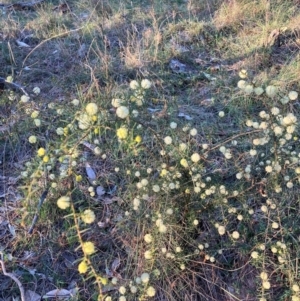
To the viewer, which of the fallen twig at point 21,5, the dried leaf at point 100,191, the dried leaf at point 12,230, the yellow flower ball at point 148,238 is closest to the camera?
the yellow flower ball at point 148,238

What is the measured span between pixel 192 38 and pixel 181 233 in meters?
2.50

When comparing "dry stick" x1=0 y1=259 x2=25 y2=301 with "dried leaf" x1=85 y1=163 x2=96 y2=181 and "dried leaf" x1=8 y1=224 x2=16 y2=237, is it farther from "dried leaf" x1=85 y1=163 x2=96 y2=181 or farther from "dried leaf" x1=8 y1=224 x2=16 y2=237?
"dried leaf" x1=85 y1=163 x2=96 y2=181

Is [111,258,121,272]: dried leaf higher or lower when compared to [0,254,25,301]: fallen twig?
lower

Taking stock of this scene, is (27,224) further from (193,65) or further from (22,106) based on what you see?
(193,65)

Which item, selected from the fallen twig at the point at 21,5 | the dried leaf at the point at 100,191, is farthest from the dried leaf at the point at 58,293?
the fallen twig at the point at 21,5

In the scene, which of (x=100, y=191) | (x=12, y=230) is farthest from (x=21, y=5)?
(x=12, y=230)

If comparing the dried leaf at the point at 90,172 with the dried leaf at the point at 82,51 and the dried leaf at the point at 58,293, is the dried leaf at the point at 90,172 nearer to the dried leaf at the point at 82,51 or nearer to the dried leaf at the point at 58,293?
the dried leaf at the point at 58,293

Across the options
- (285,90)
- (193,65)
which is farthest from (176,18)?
(285,90)

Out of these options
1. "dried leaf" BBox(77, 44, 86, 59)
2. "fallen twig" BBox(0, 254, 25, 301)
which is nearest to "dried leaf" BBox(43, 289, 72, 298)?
"fallen twig" BBox(0, 254, 25, 301)

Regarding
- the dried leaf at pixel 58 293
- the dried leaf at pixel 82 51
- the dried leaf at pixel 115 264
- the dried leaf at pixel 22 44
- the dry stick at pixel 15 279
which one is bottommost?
the dried leaf at pixel 115 264

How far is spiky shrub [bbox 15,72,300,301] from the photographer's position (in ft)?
6.38

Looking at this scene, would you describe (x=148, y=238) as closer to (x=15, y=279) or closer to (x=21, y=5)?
(x=15, y=279)

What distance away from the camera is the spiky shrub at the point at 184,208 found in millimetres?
1943

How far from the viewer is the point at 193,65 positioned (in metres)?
3.82
